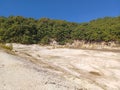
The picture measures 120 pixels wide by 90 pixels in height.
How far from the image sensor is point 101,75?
66.3 feet

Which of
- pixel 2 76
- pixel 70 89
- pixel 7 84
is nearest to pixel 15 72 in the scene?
pixel 2 76

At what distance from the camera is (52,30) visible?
63844 mm

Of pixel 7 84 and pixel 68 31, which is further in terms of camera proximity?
pixel 68 31

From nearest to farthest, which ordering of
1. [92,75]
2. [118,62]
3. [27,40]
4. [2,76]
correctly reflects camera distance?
[2,76] → [92,75] → [118,62] → [27,40]

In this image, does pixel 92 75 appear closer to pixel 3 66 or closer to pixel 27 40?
pixel 3 66

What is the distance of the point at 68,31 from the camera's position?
2598 inches

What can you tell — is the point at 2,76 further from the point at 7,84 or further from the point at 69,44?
the point at 69,44

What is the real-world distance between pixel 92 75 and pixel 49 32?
43.5m

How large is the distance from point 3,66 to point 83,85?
5341 millimetres

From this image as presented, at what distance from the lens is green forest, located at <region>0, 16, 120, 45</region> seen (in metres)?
54.1

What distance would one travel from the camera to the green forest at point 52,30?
2128 inches

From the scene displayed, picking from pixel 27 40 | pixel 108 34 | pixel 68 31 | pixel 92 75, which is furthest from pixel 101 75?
pixel 68 31

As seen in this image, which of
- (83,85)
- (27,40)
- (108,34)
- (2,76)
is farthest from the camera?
(108,34)

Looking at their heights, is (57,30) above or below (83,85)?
above
